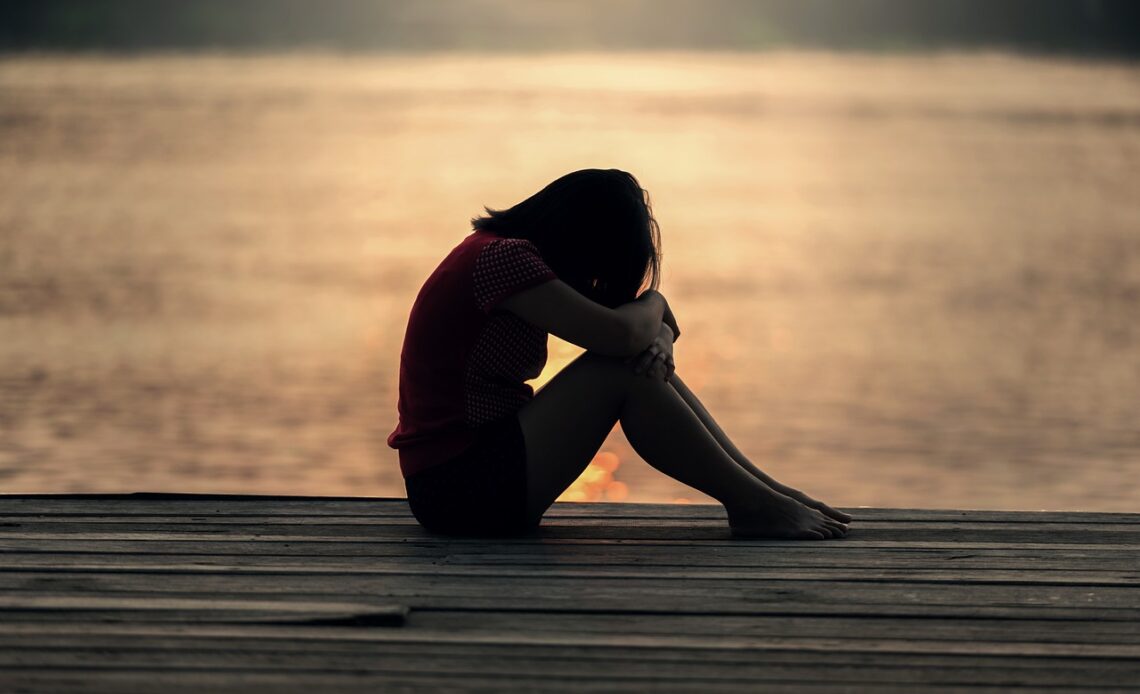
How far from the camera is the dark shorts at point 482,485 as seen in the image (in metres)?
3.00

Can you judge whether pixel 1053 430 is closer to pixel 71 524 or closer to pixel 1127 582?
pixel 1127 582

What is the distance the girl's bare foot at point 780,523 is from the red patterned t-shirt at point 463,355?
→ 0.50m

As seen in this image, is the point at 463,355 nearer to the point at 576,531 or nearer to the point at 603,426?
the point at 603,426

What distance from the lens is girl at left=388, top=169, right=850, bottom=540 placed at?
291cm

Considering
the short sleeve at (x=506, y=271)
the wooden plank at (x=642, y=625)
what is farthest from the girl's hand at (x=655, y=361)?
the wooden plank at (x=642, y=625)

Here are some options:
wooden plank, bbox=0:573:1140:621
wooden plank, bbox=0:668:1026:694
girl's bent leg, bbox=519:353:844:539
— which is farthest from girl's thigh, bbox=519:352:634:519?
wooden plank, bbox=0:668:1026:694

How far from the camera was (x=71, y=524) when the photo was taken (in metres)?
3.17

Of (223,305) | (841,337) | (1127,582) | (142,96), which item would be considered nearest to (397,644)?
(1127,582)

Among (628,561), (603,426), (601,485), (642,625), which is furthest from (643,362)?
(601,485)

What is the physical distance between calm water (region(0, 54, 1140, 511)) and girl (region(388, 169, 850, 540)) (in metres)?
2.65

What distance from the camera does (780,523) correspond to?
311 centimetres

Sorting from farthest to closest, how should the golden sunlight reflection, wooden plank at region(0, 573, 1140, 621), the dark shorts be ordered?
the golden sunlight reflection, the dark shorts, wooden plank at region(0, 573, 1140, 621)

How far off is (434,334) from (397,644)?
764 millimetres

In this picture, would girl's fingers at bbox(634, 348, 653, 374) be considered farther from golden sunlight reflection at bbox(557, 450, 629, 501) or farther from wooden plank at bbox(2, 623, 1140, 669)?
golden sunlight reflection at bbox(557, 450, 629, 501)
